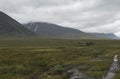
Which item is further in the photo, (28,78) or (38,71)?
(38,71)

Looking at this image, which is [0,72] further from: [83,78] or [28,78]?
[83,78]

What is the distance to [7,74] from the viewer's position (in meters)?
66.3

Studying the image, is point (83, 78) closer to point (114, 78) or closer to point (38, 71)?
point (114, 78)

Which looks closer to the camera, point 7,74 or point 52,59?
point 7,74

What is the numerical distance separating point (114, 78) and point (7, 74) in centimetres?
3012

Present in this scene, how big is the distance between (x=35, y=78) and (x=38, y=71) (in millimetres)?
7446

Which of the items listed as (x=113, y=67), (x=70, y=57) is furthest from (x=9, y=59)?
(x=113, y=67)

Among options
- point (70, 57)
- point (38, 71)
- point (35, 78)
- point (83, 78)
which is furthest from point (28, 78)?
point (70, 57)

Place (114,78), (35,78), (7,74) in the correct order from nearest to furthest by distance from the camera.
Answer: (114,78) < (35,78) < (7,74)

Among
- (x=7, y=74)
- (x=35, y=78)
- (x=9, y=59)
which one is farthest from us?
(x=9, y=59)

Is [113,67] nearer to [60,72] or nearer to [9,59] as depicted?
[60,72]

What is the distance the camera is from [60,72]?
61906mm

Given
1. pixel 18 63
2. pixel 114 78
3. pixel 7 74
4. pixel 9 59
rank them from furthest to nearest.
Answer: pixel 9 59
pixel 18 63
pixel 7 74
pixel 114 78

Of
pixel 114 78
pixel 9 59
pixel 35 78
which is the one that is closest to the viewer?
pixel 114 78
